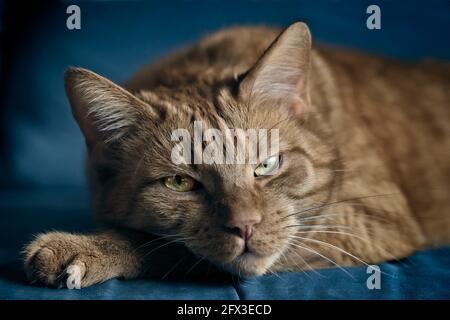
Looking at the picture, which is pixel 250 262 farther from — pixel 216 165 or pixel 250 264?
pixel 216 165

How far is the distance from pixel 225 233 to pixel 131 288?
307 millimetres

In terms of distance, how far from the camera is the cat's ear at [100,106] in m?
1.81

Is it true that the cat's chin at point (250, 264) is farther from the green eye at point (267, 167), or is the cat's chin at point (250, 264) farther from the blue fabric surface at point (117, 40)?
the blue fabric surface at point (117, 40)

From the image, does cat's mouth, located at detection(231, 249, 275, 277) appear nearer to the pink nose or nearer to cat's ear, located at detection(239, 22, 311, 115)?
the pink nose

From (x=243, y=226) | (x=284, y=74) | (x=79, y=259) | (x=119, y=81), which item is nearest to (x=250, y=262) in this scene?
(x=243, y=226)

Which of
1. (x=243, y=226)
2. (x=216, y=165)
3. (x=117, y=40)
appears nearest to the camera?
(x=243, y=226)

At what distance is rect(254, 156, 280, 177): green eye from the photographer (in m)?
1.78

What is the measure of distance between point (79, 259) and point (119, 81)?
1238 mm

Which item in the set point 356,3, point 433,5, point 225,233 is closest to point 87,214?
point 225,233

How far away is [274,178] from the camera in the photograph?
5.89ft

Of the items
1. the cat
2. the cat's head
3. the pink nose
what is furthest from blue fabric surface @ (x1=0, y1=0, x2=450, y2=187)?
the pink nose

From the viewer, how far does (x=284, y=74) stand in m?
1.94

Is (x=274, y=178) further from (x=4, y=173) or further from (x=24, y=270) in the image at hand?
(x=4, y=173)

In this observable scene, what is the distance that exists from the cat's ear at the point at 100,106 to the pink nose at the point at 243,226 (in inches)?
18.0
